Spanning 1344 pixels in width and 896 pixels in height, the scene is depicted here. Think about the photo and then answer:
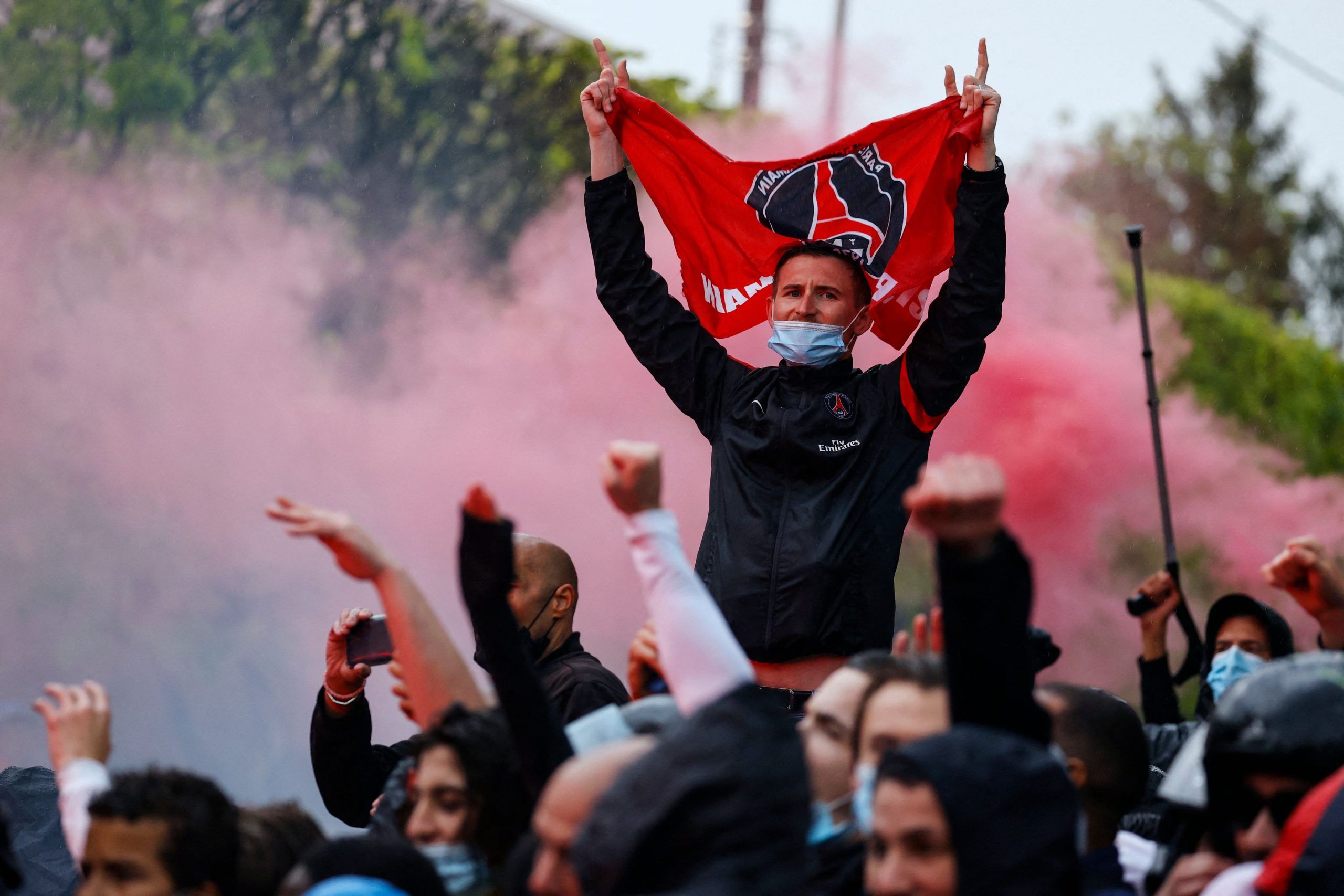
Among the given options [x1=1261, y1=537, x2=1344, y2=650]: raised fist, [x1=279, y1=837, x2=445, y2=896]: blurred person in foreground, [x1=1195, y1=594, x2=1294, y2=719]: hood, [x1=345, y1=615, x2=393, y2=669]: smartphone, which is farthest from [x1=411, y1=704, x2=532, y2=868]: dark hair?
[x1=1195, y1=594, x2=1294, y2=719]: hood

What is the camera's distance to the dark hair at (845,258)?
452 centimetres

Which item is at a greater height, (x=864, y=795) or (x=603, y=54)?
(x=603, y=54)

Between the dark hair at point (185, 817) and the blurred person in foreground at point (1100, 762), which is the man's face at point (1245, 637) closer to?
the blurred person in foreground at point (1100, 762)

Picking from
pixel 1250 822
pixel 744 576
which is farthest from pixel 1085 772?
pixel 744 576

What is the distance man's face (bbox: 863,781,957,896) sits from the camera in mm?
2439

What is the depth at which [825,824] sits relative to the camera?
9.62 ft

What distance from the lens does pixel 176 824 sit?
3020 mm

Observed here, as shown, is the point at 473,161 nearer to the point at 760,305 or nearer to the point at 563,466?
the point at 563,466

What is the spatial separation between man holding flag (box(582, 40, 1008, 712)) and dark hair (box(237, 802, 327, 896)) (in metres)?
1.28

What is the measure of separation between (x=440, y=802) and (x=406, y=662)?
357 millimetres

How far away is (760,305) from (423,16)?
865 cm

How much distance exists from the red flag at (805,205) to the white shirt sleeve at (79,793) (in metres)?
2.36

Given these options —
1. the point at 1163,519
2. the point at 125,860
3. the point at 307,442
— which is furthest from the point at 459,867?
the point at 307,442

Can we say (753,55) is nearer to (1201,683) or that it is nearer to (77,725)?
(1201,683)
